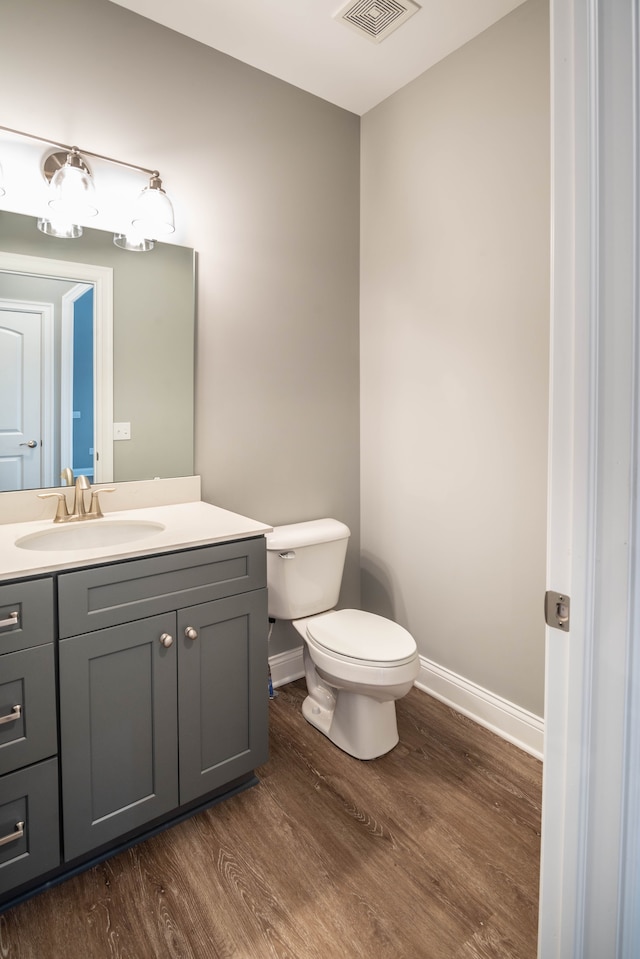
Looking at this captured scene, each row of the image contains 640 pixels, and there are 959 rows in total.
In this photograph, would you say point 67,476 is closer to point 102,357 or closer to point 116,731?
point 102,357

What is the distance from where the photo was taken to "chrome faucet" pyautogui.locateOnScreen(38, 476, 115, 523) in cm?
179

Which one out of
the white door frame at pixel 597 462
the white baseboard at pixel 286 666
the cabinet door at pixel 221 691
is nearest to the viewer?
the white door frame at pixel 597 462

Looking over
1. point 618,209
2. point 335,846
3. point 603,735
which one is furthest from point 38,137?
point 335,846

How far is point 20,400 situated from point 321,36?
173 cm

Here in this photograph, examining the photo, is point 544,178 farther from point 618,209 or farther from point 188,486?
point 188,486

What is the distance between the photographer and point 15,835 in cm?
132

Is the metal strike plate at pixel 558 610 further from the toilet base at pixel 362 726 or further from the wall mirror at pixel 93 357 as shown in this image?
the wall mirror at pixel 93 357

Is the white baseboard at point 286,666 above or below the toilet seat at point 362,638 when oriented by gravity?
below

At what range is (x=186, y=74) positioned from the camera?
Result: 206 centimetres

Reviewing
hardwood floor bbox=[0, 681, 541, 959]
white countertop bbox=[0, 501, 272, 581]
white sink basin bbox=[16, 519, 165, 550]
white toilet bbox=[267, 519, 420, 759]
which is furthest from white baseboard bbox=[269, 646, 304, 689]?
white sink basin bbox=[16, 519, 165, 550]

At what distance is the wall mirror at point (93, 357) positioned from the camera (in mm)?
1745

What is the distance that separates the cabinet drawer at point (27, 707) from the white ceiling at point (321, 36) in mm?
2143

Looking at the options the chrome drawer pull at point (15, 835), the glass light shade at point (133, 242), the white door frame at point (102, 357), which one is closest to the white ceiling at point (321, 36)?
the glass light shade at point (133, 242)

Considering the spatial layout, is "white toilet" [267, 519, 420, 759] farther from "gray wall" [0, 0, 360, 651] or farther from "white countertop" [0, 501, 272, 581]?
"white countertop" [0, 501, 272, 581]
